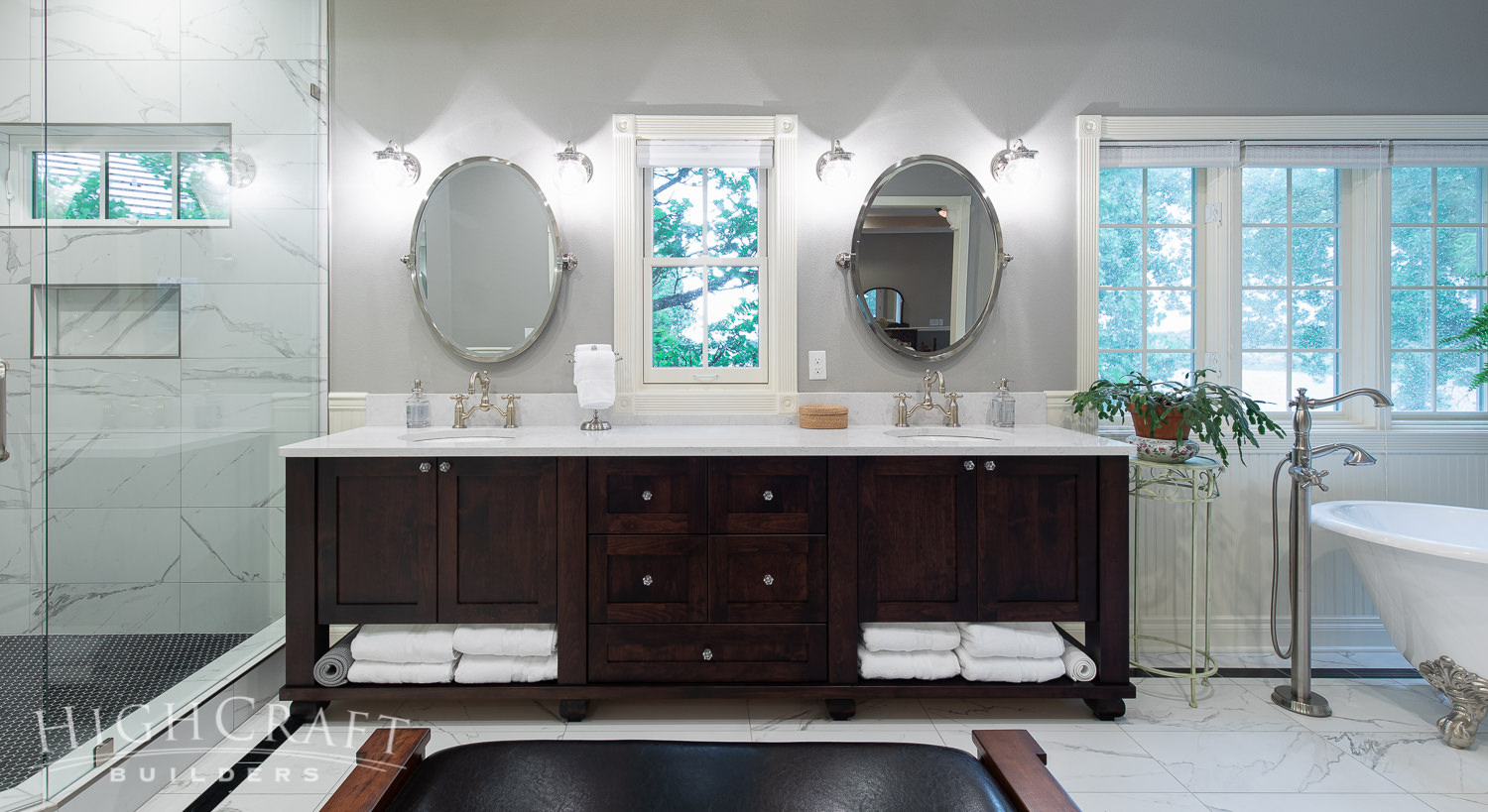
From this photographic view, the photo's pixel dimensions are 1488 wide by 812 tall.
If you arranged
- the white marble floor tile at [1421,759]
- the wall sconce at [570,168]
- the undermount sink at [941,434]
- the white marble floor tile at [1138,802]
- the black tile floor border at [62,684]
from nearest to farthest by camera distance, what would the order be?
the black tile floor border at [62,684], the white marble floor tile at [1138,802], the white marble floor tile at [1421,759], the undermount sink at [941,434], the wall sconce at [570,168]

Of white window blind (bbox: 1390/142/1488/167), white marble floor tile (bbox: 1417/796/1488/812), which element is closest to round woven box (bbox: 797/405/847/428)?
white marble floor tile (bbox: 1417/796/1488/812)

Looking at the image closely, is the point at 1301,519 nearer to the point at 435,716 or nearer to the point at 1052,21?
the point at 1052,21

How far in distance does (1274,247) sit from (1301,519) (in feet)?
3.84

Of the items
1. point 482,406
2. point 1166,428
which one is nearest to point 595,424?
point 482,406

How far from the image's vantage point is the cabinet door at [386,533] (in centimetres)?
204

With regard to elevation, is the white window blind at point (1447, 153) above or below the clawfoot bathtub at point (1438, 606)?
above

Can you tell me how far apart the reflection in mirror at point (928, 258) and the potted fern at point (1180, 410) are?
54 centimetres

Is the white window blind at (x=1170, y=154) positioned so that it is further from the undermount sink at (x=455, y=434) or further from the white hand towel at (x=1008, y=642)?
the undermount sink at (x=455, y=434)

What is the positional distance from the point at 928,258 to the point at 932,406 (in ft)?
1.87

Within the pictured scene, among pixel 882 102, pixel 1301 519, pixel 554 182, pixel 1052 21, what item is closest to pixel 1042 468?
pixel 1301 519

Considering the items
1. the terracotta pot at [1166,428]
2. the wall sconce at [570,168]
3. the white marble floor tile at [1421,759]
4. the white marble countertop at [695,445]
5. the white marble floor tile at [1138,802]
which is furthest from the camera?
the wall sconce at [570,168]

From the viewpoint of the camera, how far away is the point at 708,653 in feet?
6.75

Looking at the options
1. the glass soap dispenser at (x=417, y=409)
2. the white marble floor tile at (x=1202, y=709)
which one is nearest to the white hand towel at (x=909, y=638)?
the white marble floor tile at (x=1202, y=709)

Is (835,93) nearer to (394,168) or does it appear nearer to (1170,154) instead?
(1170,154)
